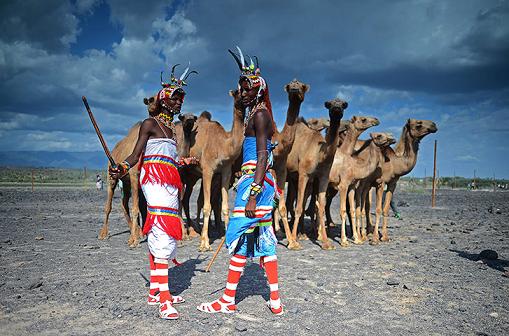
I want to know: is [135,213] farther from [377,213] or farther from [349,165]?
[377,213]

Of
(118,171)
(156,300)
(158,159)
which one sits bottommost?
(156,300)

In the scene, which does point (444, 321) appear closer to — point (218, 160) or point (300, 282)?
point (300, 282)

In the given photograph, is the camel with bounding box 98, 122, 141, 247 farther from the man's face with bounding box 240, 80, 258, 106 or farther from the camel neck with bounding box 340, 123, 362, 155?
the camel neck with bounding box 340, 123, 362, 155

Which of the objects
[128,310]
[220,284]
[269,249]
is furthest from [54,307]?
[269,249]

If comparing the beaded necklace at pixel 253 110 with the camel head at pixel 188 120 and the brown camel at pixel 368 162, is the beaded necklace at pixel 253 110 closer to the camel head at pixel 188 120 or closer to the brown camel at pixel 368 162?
the camel head at pixel 188 120

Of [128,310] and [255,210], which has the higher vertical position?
[255,210]

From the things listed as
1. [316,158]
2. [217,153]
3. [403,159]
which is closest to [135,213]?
[217,153]

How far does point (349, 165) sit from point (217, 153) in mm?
3669

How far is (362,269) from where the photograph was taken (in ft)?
24.6

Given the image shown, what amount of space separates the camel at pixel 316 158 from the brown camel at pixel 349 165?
0.77m

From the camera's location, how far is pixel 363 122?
10984mm

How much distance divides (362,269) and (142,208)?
567 centimetres

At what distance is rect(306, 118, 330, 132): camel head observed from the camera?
12.1 m

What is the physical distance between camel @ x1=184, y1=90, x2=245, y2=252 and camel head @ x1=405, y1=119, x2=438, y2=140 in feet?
17.6
